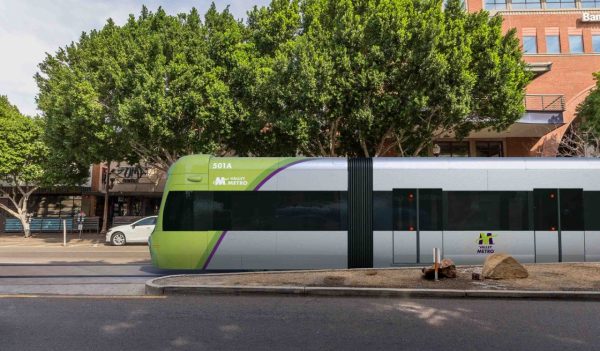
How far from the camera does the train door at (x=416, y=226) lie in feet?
33.0

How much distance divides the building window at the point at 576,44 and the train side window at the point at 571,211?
90.9ft

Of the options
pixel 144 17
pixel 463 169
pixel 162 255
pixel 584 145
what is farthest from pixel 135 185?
pixel 584 145

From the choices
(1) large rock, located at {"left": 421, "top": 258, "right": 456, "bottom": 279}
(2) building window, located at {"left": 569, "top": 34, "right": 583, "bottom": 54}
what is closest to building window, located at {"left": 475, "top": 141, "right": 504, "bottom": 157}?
(2) building window, located at {"left": 569, "top": 34, "right": 583, "bottom": 54}

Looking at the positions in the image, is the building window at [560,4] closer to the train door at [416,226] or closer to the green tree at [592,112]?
the green tree at [592,112]

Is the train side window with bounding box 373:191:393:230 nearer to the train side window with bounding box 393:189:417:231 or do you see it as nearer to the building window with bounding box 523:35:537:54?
the train side window with bounding box 393:189:417:231

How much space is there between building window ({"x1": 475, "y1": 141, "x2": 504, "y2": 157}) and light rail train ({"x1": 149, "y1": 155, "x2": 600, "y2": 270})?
62.2 feet

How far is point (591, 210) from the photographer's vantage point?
10.2 meters

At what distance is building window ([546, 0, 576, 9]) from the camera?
1312 inches

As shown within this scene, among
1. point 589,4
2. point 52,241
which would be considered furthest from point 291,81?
point 589,4

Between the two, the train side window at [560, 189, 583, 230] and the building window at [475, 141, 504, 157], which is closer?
the train side window at [560, 189, 583, 230]

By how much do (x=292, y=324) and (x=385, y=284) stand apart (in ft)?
9.30

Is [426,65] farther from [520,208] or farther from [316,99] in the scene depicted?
[520,208]

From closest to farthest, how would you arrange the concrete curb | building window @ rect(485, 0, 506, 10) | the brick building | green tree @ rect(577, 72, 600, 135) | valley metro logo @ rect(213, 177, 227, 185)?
1. the concrete curb
2. valley metro logo @ rect(213, 177, 227, 185)
3. green tree @ rect(577, 72, 600, 135)
4. the brick building
5. building window @ rect(485, 0, 506, 10)

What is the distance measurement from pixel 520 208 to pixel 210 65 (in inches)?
548
